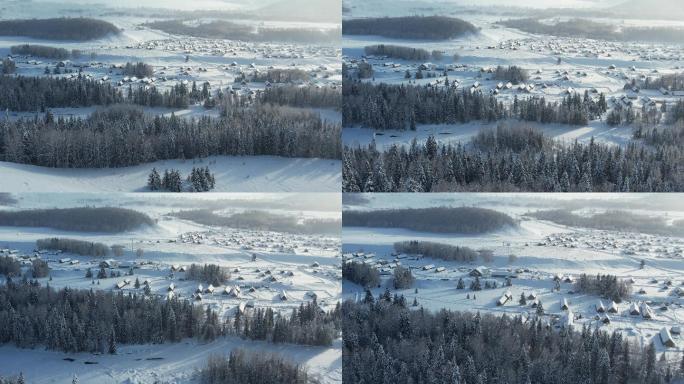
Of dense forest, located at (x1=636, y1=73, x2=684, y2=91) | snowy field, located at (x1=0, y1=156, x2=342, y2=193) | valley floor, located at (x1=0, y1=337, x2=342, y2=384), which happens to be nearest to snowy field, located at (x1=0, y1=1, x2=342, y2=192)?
snowy field, located at (x1=0, y1=156, x2=342, y2=193)

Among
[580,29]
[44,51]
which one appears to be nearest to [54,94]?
[44,51]

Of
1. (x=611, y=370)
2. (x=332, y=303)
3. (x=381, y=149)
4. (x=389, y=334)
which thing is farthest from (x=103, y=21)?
(x=611, y=370)

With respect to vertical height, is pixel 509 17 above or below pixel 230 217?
above

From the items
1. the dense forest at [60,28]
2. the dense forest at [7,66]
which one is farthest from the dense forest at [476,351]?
the dense forest at [7,66]

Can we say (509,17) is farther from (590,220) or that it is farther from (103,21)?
(103,21)

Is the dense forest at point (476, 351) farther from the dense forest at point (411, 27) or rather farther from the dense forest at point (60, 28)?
the dense forest at point (60, 28)

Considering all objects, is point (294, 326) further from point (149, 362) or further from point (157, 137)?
point (157, 137)

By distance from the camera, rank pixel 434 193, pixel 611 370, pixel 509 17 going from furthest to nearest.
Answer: pixel 509 17, pixel 434 193, pixel 611 370
